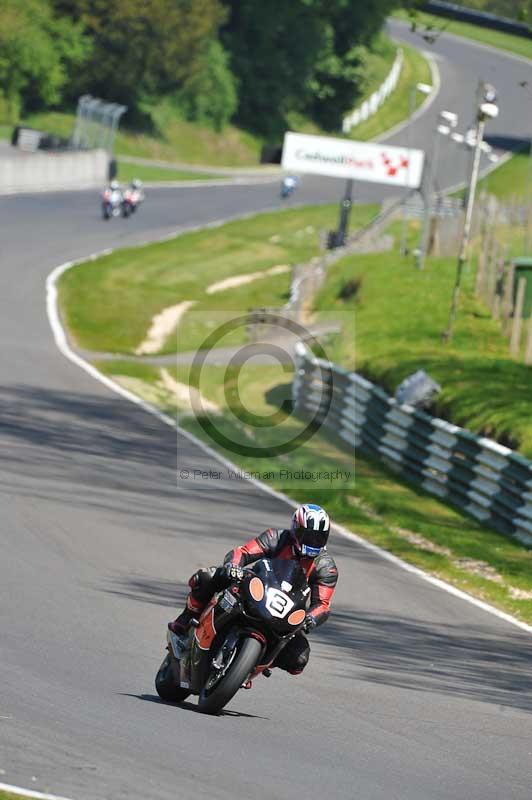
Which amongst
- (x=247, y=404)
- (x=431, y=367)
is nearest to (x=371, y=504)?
(x=431, y=367)

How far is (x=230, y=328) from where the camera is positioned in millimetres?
36094

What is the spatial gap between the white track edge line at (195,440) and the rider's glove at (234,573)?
557cm

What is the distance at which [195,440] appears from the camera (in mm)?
22781

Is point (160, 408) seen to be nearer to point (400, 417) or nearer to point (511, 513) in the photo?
point (400, 417)

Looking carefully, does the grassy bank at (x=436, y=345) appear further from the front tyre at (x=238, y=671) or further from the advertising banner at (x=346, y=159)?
the front tyre at (x=238, y=671)

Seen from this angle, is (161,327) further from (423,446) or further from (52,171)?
(52,171)

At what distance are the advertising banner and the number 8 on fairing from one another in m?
41.9

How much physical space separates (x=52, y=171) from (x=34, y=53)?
2042 cm

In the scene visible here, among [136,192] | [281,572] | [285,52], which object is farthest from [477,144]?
[285,52]

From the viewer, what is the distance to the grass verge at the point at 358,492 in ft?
53.8

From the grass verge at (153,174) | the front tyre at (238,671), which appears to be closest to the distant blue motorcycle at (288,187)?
the grass verge at (153,174)

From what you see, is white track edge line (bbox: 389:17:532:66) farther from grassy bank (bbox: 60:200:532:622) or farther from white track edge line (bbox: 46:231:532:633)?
white track edge line (bbox: 46:231:532:633)

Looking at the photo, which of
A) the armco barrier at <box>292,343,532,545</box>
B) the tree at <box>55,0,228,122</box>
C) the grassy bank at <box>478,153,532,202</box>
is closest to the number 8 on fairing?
the armco barrier at <box>292,343,532,545</box>

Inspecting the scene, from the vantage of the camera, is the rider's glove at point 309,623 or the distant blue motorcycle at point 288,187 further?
the distant blue motorcycle at point 288,187
